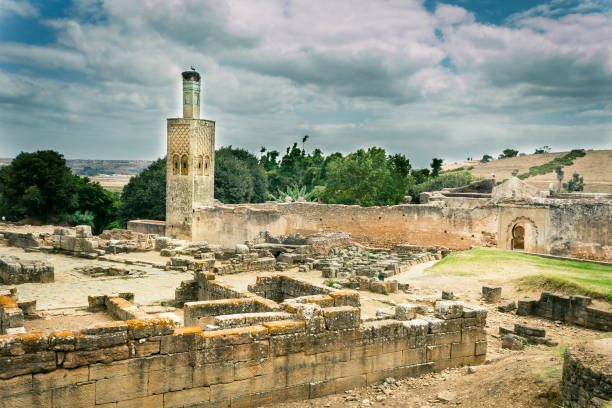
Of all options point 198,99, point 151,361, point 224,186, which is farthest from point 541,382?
point 224,186

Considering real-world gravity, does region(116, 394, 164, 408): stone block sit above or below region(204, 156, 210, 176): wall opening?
below

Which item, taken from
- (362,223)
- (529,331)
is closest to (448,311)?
(529,331)

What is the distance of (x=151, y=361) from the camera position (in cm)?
636

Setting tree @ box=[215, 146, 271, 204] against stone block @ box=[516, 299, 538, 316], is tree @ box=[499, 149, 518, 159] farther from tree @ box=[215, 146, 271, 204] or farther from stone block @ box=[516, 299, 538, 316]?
stone block @ box=[516, 299, 538, 316]

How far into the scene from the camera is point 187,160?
28.9 meters

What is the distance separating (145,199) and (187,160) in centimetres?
1216

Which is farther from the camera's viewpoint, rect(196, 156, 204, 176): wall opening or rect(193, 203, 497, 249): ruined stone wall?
rect(196, 156, 204, 176): wall opening

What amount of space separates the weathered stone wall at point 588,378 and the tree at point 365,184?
33.4m

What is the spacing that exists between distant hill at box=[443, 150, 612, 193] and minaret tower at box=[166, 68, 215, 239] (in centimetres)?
4676

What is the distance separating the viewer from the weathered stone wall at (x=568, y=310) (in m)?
11.2

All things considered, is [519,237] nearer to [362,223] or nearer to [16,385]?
[362,223]

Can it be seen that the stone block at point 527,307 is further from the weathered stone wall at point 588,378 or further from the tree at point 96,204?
the tree at point 96,204

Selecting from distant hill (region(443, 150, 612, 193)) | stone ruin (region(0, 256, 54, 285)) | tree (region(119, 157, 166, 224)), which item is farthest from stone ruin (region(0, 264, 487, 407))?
distant hill (region(443, 150, 612, 193))

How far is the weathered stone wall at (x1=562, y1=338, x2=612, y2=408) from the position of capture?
18.4 feet
